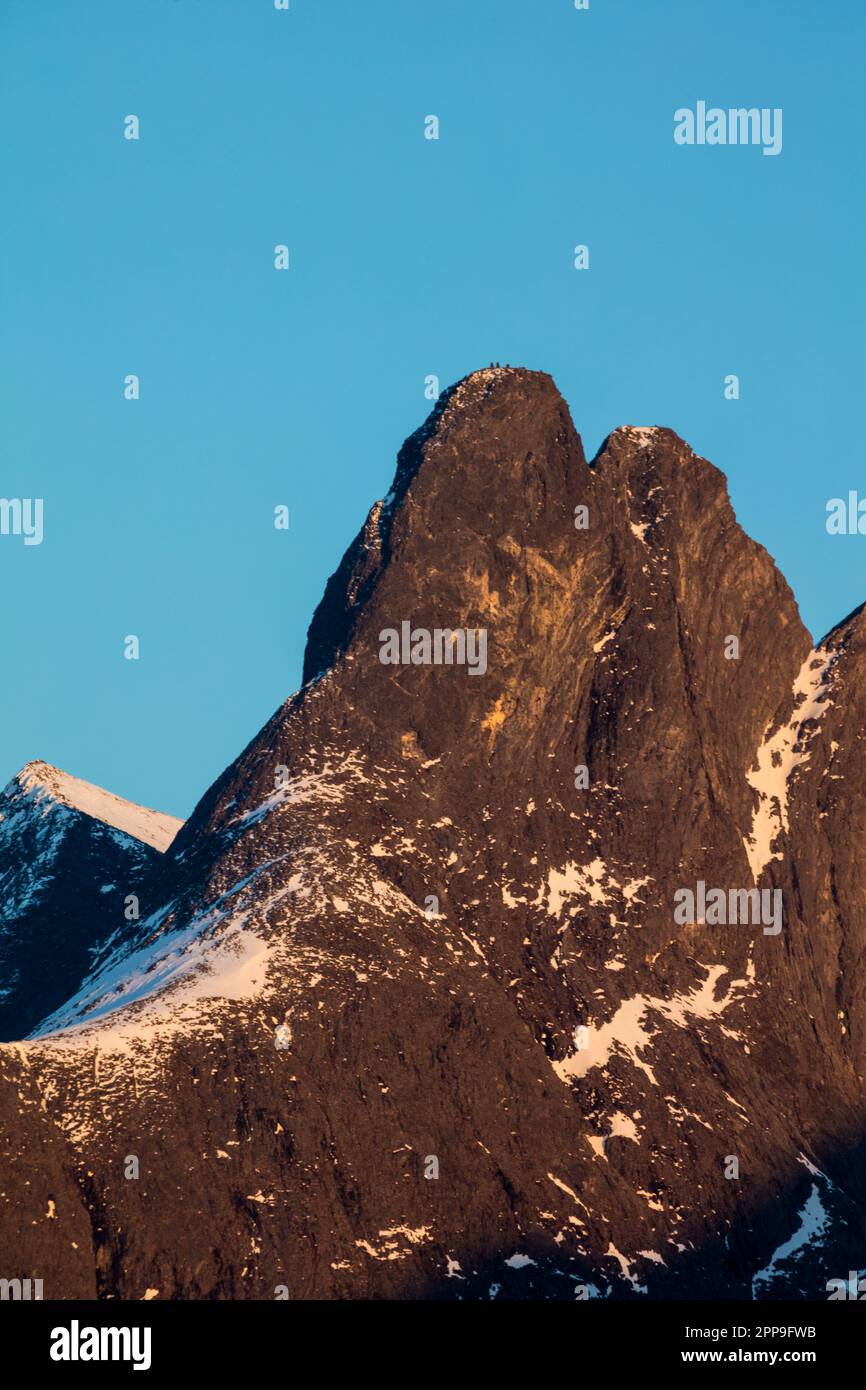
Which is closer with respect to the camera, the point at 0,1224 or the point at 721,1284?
the point at 0,1224

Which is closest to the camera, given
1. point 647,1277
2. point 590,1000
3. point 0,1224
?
point 0,1224

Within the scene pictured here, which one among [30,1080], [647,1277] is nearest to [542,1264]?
[647,1277]

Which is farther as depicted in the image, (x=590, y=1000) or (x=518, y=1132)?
(x=590, y=1000)

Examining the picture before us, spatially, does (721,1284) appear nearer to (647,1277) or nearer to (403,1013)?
(647,1277)

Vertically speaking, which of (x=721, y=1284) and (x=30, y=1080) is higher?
(x=30, y=1080)
